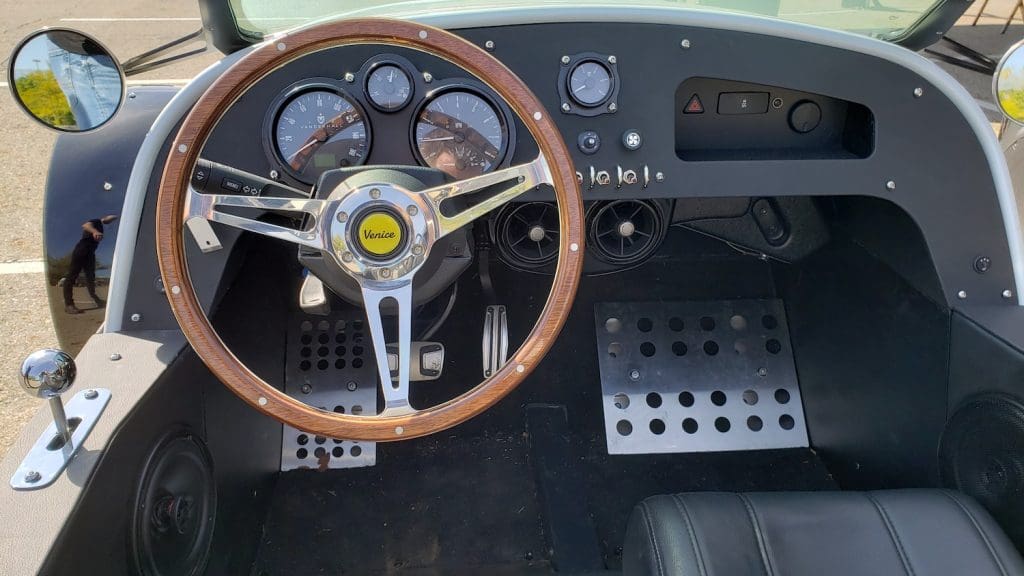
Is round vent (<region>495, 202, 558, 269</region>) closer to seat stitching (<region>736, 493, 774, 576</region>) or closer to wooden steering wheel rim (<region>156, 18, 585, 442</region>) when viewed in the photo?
wooden steering wheel rim (<region>156, 18, 585, 442</region>)

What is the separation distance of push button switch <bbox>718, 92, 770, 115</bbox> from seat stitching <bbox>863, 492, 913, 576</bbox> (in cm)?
95

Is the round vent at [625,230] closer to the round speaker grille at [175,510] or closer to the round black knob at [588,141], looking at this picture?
the round black knob at [588,141]

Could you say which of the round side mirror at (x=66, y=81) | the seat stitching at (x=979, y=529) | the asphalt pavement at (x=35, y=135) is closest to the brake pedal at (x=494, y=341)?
the seat stitching at (x=979, y=529)

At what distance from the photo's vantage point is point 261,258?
2.03m

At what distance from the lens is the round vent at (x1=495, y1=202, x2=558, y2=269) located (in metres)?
2.05

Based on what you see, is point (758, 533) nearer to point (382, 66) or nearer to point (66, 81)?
point (382, 66)

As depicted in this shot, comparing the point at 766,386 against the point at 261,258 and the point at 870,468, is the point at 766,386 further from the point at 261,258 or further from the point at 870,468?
the point at 261,258

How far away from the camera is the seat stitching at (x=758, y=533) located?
1.20 metres

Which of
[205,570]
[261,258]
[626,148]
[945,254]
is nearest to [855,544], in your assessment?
[945,254]

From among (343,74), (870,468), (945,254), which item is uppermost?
(343,74)

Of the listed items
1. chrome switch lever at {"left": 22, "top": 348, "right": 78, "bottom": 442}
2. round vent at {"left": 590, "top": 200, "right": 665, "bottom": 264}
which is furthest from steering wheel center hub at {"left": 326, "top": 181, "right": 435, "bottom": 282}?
round vent at {"left": 590, "top": 200, "right": 665, "bottom": 264}

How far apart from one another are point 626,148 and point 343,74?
0.67m

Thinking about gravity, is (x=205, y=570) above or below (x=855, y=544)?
below

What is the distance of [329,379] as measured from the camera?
235 centimetres
